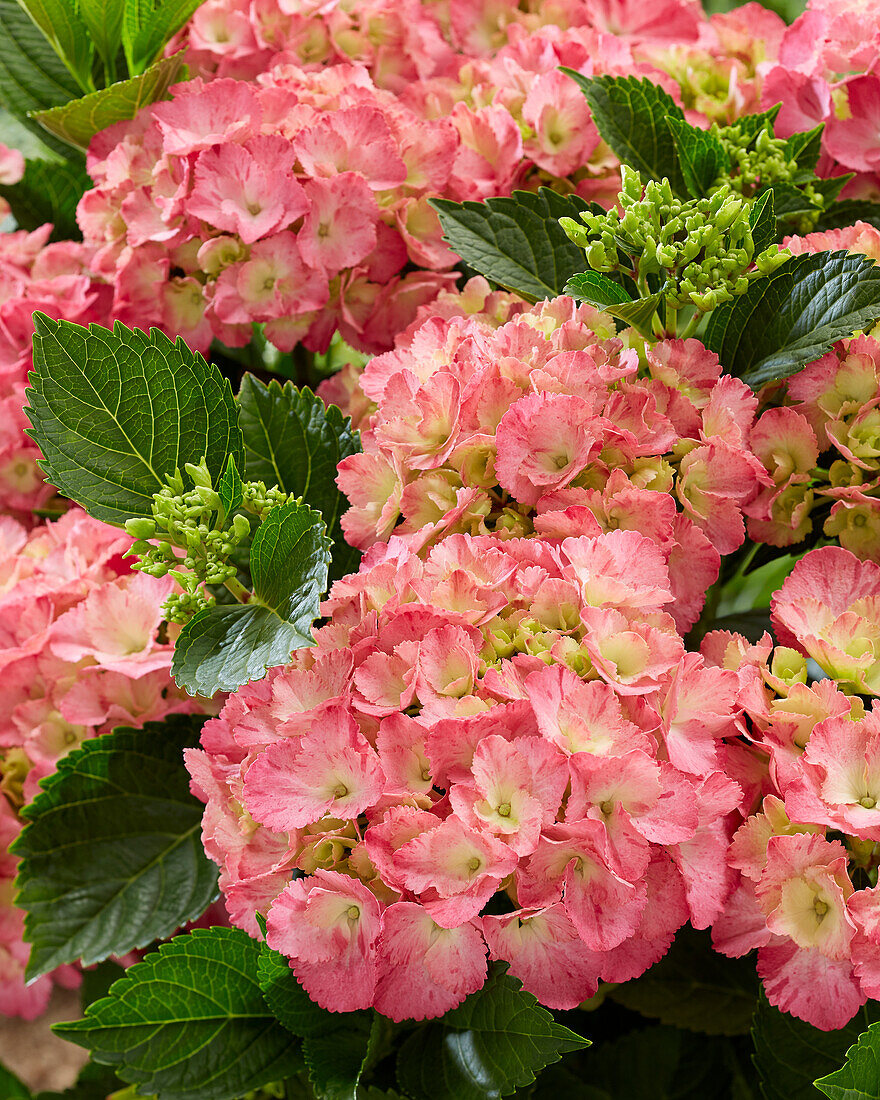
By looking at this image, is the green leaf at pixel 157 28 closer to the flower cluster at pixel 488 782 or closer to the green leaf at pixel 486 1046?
the flower cluster at pixel 488 782

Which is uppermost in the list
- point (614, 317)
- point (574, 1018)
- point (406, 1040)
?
point (614, 317)

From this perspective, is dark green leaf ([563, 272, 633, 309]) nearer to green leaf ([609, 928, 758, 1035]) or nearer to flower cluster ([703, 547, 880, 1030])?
flower cluster ([703, 547, 880, 1030])

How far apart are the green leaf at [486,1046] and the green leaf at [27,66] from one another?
73 centimetres

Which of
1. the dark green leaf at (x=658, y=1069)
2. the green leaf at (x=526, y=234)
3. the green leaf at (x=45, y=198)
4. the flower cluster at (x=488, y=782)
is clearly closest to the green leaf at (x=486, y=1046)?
the flower cluster at (x=488, y=782)

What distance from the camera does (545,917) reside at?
1.42 ft

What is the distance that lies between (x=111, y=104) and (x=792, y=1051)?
751 mm

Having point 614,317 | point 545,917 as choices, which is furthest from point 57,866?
point 614,317

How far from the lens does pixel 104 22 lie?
783 millimetres

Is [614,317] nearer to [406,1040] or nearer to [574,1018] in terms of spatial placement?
[406,1040]

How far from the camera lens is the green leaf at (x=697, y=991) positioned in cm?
68

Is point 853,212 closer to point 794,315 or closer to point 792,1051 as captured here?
point 794,315

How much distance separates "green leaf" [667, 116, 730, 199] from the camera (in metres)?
0.65

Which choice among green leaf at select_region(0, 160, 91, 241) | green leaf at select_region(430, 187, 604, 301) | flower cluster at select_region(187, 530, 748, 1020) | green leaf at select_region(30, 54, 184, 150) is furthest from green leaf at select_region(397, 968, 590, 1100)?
green leaf at select_region(0, 160, 91, 241)

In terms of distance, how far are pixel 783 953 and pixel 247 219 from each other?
1.66 ft
